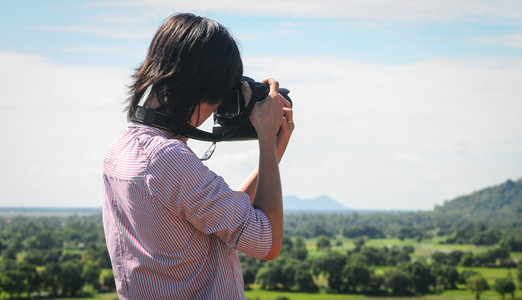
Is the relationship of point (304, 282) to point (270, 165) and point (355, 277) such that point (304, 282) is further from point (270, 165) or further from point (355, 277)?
point (270, 165)

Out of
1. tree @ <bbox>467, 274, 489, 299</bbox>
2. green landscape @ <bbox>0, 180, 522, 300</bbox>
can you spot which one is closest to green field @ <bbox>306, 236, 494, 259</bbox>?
green landscape @ <bbox>0, 180, 522, 300</bbox>

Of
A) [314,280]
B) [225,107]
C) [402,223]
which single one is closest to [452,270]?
[314,280]

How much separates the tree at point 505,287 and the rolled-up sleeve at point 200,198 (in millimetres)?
56616

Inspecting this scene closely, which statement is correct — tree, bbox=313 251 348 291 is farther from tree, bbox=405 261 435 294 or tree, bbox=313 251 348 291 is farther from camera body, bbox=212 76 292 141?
camera body, bbox=212 76 292 141

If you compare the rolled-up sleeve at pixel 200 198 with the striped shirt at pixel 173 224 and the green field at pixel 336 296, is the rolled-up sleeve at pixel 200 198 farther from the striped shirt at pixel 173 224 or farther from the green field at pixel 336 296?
the green field at pixel 336 296

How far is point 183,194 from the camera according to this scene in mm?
1449

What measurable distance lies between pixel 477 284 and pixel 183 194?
55662 mm

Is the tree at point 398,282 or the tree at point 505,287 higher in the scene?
the tree at point 505,287

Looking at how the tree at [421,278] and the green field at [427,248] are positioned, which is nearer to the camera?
the tree at [421,278]

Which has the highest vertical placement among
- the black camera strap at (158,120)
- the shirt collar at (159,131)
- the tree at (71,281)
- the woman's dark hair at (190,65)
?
the woman's dark hair at (190,65)

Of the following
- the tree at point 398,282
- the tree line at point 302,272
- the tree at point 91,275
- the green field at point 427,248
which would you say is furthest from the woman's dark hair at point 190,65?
the green field at point 427,248

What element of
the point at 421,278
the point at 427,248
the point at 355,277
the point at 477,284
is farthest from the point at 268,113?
the point at 427,248

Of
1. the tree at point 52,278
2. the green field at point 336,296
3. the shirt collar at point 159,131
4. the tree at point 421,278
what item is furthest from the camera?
the tree at point 421,278

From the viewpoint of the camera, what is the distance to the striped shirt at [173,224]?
4.79ft
